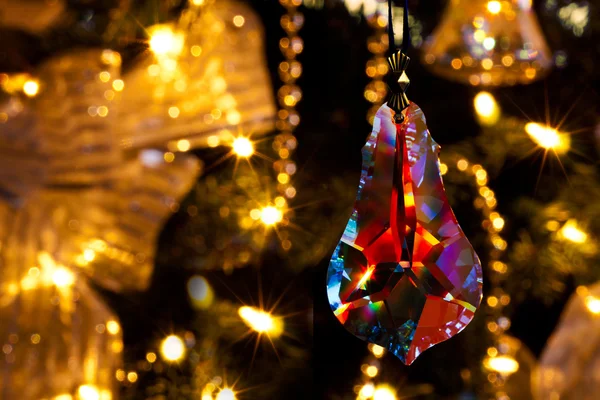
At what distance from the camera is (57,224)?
19.0 inches

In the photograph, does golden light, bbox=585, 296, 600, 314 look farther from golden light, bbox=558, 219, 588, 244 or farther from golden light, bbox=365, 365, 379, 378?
golden light, bbox=365, 365, 379, 378

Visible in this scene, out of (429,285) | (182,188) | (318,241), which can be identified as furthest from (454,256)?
(182,188)

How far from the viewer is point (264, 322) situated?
45cm

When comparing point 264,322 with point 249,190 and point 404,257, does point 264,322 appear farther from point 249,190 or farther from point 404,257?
point 404,257

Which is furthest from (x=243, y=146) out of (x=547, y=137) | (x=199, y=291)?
(x=547, y=137)

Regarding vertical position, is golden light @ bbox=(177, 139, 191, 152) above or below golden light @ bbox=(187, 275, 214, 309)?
above

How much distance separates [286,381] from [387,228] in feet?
0.90

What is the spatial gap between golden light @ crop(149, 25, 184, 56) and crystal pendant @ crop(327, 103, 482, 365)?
30 cm

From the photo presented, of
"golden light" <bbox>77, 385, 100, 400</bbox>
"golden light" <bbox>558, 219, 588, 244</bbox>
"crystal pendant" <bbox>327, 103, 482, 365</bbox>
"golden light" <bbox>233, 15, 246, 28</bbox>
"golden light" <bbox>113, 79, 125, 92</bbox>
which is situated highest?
"golden light" <bbox>233, 15, 246, 28</bbox>

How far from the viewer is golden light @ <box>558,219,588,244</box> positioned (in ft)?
1.49

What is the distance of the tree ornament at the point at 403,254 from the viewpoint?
0.73 ft

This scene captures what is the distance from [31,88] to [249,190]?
22cm

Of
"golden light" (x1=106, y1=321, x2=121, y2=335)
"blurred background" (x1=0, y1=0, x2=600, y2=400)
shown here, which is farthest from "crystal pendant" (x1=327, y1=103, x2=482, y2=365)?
"golden light" (x1=106, y1=321, x2=121, y2=335)

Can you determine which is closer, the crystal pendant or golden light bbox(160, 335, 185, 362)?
the crystal pendant
